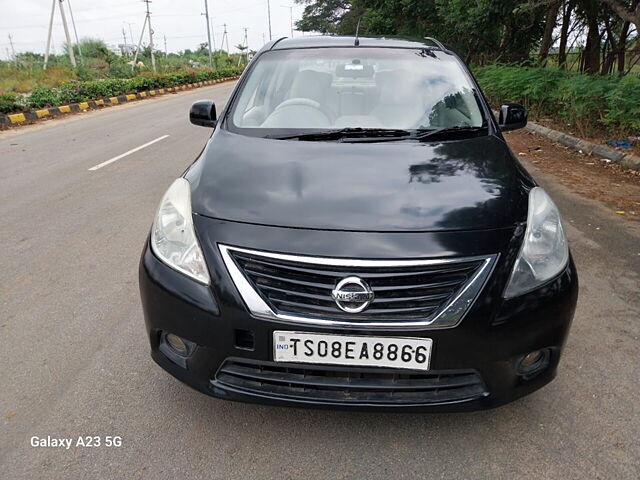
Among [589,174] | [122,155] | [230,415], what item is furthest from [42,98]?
[230,415]

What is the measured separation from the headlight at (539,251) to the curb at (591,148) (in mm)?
5057

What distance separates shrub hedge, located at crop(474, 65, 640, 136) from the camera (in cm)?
683

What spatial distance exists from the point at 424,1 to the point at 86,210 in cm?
1757

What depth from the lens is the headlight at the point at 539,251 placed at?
1814mm

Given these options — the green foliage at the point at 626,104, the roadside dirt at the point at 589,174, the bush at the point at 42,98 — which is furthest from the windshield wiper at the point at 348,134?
the bush at the point at 42,98

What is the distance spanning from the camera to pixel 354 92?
302 centimetres

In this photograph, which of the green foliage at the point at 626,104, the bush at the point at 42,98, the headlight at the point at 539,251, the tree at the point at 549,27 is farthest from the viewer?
the bush at the point at 42,98

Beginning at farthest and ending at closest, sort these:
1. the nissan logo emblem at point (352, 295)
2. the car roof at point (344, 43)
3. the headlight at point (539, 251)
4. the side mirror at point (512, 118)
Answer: the car roof at point (344, 43) < the side mirror at point (512, 118) < the headlight at point (539, 251) < the nissan logo emblem at point (352, 295)

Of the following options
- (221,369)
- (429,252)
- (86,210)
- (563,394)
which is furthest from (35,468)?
(86,210)

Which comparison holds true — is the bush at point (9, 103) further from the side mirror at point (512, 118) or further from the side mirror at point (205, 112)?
the side mirror at point (512, 118)

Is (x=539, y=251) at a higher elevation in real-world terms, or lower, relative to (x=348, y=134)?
lower

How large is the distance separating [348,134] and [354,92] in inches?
18.5

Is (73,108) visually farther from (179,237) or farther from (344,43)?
(179,237)

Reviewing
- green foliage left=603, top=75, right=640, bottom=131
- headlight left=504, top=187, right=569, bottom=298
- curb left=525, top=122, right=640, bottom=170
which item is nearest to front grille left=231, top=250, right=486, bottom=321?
headlight left=504, top=187, right=569, bottom=298
